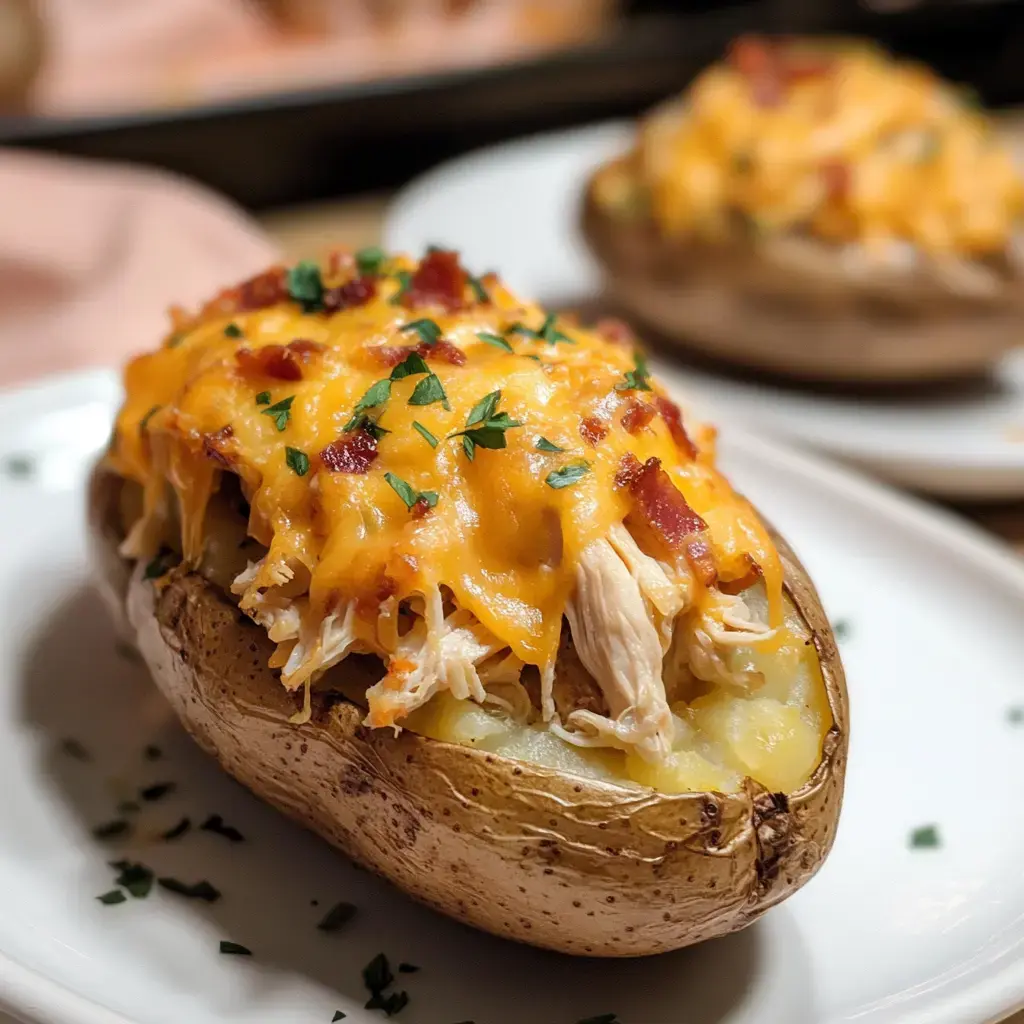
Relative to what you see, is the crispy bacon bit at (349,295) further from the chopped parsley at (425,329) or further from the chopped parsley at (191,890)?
the chopped parsley at (191,890)

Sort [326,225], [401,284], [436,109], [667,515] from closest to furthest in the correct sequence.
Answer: [667,515], [401,284], [326,225], [436,109]

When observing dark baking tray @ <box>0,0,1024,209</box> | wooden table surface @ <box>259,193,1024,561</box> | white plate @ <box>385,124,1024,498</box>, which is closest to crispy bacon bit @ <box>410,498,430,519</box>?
white plate @ <box>385,124,1024,498</box>

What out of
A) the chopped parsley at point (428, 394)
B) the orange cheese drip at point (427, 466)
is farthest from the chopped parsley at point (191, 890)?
the chopped parsley at point (428, 394)

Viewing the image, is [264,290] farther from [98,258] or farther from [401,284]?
[98,258]

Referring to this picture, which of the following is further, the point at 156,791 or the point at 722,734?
the point at 156,791

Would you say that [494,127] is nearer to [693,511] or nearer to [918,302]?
[918,302]

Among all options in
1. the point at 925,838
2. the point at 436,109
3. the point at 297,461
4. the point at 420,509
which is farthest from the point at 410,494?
the point at 436,109

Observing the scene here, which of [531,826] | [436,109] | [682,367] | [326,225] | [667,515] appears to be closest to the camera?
[531,826]
